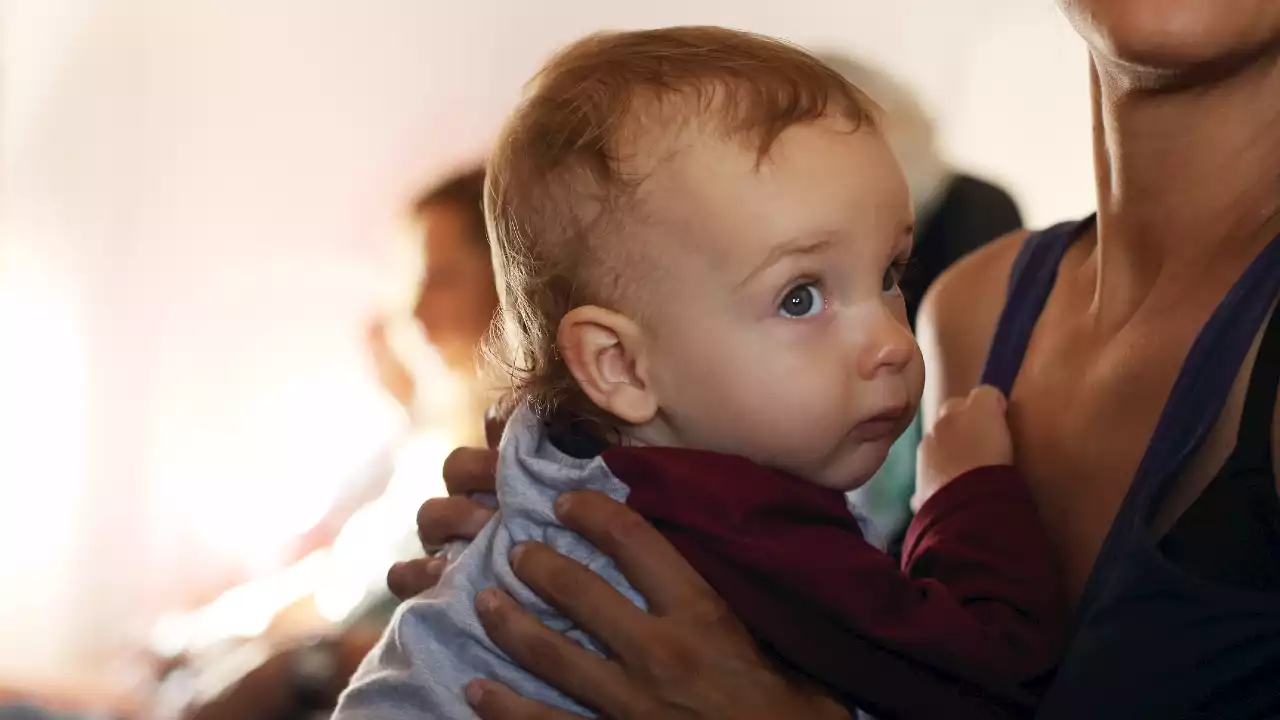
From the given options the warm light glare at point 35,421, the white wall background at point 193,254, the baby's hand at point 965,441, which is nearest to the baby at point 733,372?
the baby's hand at point 965,441

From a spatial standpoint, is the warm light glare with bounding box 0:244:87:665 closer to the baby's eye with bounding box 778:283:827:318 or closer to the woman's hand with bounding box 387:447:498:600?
the woman's hand with bounding box 387:447:498:600

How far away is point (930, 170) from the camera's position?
198cm

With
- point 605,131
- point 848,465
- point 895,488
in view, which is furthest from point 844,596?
point 895,488

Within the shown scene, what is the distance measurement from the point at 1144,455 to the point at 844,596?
0.85 ft

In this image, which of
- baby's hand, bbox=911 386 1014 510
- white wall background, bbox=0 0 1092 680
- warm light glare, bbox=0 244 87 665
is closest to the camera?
baby's hand, bbox=911 386 1014 510

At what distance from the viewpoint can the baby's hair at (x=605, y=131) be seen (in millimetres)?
777

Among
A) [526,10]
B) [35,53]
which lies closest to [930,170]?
[526,10]

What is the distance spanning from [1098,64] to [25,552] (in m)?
2.59

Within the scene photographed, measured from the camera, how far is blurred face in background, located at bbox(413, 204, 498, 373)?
2.01 m

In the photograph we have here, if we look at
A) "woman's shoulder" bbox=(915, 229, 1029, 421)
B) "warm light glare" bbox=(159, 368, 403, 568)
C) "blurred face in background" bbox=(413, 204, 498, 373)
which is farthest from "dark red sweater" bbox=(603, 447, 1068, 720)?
"warm light glare" bbox=(159, 368, 403, 568)

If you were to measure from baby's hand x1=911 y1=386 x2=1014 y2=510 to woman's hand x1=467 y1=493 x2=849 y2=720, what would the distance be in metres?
0.26

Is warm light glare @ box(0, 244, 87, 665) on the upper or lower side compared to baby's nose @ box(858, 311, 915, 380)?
upper

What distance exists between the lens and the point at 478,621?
0.82 metres

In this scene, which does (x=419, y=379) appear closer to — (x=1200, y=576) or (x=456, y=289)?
(x=456, y=289)
